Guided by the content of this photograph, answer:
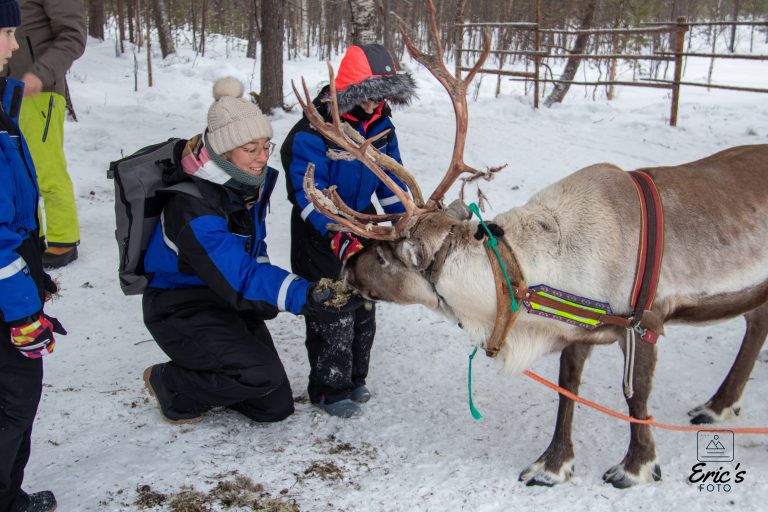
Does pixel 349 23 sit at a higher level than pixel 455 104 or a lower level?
higher

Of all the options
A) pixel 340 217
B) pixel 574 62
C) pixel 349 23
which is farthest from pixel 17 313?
pixel 349 23

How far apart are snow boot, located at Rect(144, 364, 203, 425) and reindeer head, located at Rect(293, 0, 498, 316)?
1038mm

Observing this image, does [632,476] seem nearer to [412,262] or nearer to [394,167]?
[412,262]

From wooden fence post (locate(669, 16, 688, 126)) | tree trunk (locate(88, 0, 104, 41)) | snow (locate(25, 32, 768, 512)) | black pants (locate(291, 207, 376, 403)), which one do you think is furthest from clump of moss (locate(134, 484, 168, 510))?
tree trunk (locate(88, 0, 104, 41))

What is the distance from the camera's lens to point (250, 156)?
9.71ft

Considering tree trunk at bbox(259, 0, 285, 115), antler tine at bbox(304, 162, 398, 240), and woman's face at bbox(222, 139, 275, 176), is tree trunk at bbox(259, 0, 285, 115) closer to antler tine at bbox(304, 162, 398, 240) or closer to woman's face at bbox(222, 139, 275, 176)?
woman's face at bbox(222, 139, 275, 176)

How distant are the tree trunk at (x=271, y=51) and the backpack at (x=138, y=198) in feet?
19.5

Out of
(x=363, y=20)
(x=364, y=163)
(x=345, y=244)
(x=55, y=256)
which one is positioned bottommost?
(x=55, y=256)

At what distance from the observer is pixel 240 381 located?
2988mm

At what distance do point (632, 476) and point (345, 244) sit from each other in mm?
1610

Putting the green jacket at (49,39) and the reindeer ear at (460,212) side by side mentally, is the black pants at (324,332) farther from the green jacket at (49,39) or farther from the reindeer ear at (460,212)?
the green jacket at (49,39)

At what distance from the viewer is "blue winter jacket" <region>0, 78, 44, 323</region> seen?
2215 millimetres

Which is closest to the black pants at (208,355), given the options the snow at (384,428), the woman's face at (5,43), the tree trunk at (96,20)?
the snow at (384,428)

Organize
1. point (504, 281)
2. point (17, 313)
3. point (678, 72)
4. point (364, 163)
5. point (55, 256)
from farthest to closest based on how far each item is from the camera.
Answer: point (678, 72) < point (55, 256) < point (364, 163) < point (504, 281) < point (17, 313)
